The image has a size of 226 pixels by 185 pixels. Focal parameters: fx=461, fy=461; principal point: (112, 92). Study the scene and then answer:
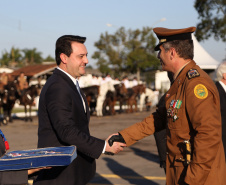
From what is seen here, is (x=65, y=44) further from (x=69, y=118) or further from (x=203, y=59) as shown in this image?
(x=203, y=59)

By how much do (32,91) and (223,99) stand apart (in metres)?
18.4

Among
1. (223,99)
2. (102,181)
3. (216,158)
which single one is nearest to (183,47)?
(216,158)

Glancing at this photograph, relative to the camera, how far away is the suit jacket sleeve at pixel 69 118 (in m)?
3.86

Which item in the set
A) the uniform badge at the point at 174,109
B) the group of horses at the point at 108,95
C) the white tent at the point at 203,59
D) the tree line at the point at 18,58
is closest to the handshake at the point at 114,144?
the uniform badge at the point at 174,109

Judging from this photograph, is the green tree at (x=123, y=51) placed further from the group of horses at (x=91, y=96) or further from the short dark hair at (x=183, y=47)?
the short dark hair at (x=183, y=47)

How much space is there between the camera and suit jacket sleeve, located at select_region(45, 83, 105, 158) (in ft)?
12.7

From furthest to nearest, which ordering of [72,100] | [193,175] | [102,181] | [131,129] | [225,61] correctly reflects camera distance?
[102,181], [225,61], [131,129], [72,100], [193,175]

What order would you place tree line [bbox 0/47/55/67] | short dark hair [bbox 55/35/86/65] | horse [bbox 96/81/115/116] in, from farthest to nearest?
tree line [bbox 0/47/55/67] < horse [bbox 96/81/115/116] < short dark hair [bbox 55/35/86/65]

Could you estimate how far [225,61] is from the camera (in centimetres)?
622

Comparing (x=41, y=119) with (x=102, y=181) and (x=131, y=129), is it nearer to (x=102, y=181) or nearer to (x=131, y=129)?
(x=131, y=129)

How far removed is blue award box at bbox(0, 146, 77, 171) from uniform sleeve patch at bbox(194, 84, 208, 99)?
1068mm

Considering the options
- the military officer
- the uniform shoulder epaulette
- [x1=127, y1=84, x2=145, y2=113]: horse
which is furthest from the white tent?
the uniform shoulder epaulette

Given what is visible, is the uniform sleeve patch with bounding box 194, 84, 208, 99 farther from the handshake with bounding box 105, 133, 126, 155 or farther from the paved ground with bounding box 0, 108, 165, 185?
the paved ground with bounding box 0, 108, 165, 185

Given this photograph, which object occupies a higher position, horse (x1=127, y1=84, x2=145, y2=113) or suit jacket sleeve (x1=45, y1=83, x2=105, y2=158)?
suit jacket sleeve (x1=45, y1=83, x2=105, y2=158)
